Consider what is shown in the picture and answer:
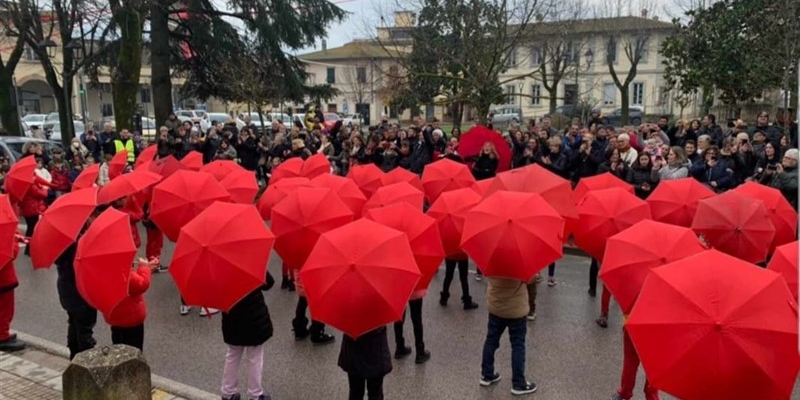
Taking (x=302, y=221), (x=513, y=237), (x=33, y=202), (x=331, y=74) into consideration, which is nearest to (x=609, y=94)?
(x=331, y=74)

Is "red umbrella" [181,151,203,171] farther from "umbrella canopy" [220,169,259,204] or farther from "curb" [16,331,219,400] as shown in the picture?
"curb" [16,331,219,400]

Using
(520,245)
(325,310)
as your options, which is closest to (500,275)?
(520,245)

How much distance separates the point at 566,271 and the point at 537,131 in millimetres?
5063

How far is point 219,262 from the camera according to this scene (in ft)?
16.3

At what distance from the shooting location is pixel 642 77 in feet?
175

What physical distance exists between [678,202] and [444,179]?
3303mm

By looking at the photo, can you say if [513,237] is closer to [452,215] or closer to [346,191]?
[452,215]

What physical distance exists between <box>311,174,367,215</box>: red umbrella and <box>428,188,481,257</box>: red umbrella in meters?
1.16

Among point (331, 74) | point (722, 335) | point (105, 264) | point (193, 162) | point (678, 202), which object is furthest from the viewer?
point (331, 74)

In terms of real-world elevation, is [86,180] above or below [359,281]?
above

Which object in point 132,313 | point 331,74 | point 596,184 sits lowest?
point 132,313

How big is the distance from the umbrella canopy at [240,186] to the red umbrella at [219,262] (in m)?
3.89

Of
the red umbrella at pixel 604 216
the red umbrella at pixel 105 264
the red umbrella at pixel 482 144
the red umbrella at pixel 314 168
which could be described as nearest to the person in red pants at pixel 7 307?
the red umbrella at pixel 105 264

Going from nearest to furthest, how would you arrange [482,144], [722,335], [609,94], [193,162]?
[722,335] → [193,162] → [482,144] → [609,94]
